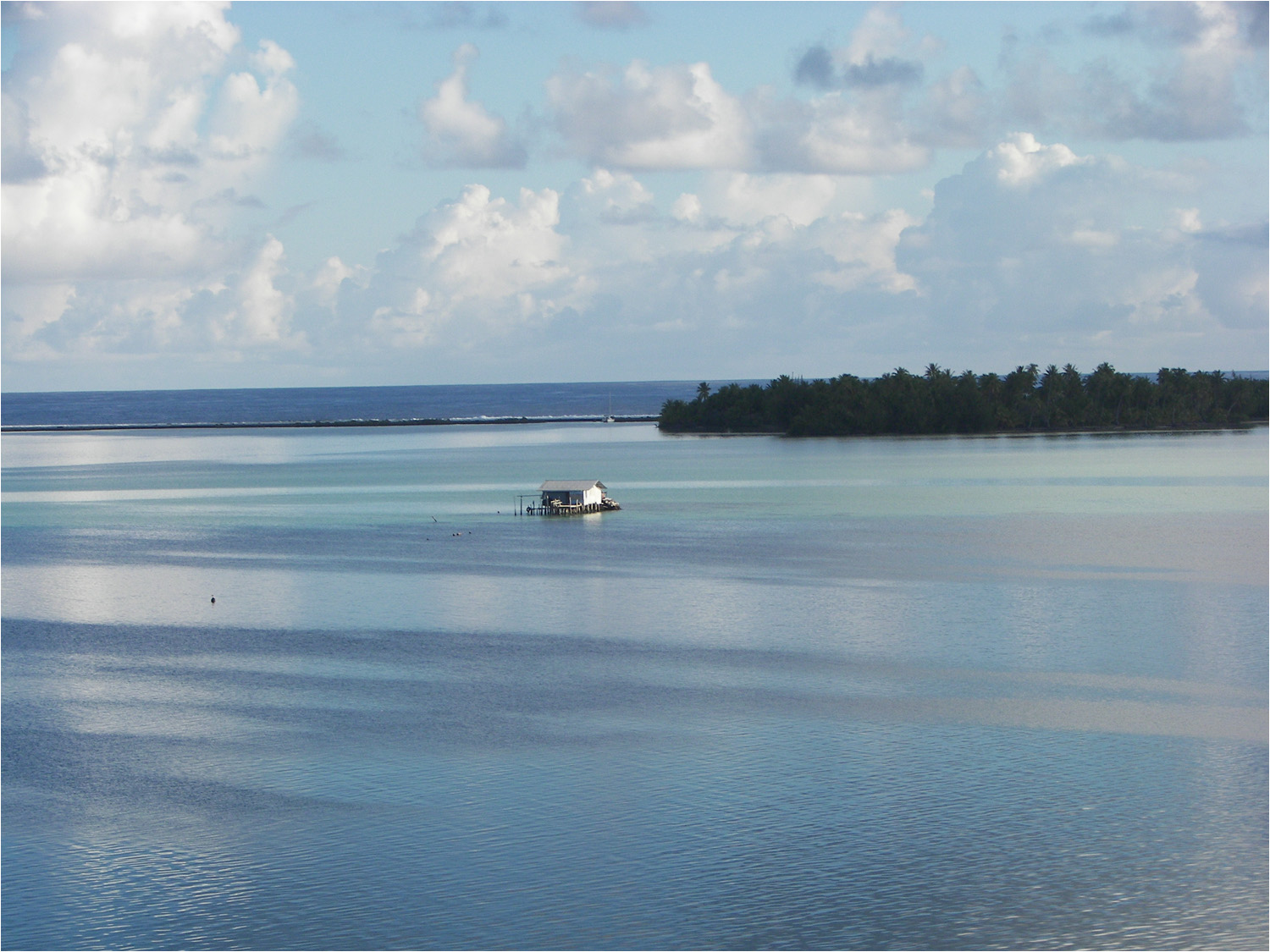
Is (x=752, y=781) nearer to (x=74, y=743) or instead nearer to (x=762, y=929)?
(x=762, y=929)

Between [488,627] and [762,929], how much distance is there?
98.2ft

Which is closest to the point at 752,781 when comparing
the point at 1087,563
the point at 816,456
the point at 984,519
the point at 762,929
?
the point at 762,929

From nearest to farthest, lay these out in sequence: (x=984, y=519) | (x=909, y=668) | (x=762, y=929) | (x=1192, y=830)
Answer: (x=762, y=929) < (x=1192, y=830) < (x=909, y=668) < (x=984, y=519)

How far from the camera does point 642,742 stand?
36.6 meters

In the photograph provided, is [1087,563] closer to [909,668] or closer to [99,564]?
[909,668]

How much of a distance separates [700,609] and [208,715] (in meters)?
22.8

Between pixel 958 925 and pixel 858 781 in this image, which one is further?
pixel 858 781

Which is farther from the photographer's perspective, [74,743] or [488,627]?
[488,627]

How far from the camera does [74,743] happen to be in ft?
123

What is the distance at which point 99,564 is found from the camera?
74.7 metres

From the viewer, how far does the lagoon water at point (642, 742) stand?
2639 cm

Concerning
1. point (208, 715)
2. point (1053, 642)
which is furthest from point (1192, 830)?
point (208, 715)

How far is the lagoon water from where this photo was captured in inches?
1039

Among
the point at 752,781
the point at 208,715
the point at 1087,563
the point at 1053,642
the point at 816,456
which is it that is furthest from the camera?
the point at 816,456
